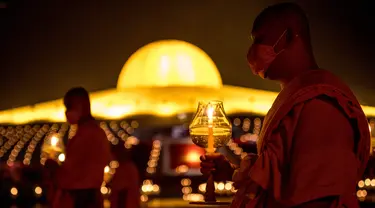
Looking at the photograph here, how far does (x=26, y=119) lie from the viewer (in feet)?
77.5

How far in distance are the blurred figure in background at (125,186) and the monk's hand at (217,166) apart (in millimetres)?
6778

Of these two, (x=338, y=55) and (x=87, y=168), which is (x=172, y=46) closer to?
(x=338, y=55)

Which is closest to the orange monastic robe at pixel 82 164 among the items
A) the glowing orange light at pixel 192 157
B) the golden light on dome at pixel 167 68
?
the glowing orange light at pixel 192 157

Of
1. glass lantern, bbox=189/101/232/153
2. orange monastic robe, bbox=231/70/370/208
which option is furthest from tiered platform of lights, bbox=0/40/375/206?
orange monastic robe, bbox=231/70/370/208

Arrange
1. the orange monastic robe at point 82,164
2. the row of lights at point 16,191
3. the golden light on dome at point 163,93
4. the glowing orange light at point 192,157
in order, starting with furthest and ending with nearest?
the golden light on dome at point 163,93 → the glowing orange light at point 192,157 → the row of lights at point 16,191 → the orange monastic robe at point 82,164

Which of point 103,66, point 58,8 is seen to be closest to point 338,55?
point 103,66

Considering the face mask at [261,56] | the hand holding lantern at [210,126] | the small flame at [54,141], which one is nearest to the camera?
the face mask at [261,56]

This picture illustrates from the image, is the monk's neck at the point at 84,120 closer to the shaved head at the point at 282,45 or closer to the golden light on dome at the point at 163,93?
the shaved head at the point at 282,45

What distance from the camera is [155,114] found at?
69.7ft

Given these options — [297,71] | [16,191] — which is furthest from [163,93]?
[297,71]

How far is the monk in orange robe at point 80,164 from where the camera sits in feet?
18.9

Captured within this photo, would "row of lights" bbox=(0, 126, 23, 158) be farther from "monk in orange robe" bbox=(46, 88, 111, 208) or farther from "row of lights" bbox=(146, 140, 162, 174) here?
"monk in orange robe" bbox=(46, 88, 111, 208)

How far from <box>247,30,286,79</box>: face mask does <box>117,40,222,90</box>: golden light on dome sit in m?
20.7

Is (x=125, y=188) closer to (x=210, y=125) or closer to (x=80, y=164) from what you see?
(x=80, y=164)
